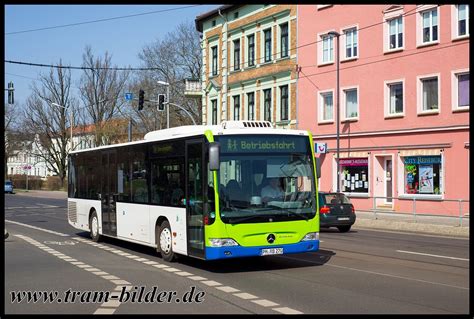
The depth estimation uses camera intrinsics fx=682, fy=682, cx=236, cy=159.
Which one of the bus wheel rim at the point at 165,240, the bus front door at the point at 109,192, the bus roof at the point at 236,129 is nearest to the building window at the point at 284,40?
the bus front door at the point at 109,192

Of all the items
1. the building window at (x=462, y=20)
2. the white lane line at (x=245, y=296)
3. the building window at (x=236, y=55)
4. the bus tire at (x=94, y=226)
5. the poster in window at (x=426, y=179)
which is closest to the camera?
the white lane line at (x=245, y=296)

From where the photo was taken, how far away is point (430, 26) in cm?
3142

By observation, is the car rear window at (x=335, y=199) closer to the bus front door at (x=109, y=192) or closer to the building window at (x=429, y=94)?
the bus front door at (x=109, y=192)

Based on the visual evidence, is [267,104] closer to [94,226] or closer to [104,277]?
[94,226]

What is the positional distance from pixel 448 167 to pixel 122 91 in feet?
164

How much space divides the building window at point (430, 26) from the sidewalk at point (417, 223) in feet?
28.8

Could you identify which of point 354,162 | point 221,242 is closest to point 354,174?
point 354,162

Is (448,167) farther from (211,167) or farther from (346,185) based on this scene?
(211,167)

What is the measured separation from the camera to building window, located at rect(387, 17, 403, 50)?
3309 centimetres

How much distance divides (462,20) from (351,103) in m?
8.12

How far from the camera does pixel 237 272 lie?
12820 mm

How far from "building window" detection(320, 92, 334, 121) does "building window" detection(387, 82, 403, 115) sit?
14.3 ft

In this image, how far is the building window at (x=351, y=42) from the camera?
35.8m

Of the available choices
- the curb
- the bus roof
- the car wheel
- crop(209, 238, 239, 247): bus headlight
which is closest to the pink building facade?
the curb
